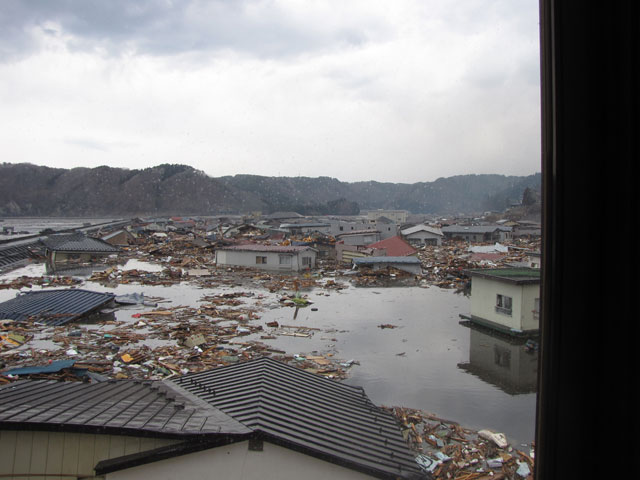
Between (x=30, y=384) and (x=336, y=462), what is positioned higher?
(x=30, y=384)

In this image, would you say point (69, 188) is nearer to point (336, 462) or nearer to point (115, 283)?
point (115, 283)

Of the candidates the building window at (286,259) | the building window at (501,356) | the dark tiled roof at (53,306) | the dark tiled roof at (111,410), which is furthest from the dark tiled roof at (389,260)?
the dark tiled roof at (111,410)

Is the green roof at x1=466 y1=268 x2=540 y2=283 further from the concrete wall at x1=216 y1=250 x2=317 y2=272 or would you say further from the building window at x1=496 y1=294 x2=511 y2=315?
the concrete wall at x1=216 y1=250 x2=317 y2=272

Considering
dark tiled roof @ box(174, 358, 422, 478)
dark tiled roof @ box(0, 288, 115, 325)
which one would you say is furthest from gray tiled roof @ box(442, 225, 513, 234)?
dark tiled roof @ box(174, 358, 422, 478)

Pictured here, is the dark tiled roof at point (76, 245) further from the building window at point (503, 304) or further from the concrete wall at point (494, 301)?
the building window at point (503, 304)

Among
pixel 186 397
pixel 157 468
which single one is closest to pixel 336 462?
pixel 157 468

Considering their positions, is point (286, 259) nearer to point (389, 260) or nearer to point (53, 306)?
point (389, 260)

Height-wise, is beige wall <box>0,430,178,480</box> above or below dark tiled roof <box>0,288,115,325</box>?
above
